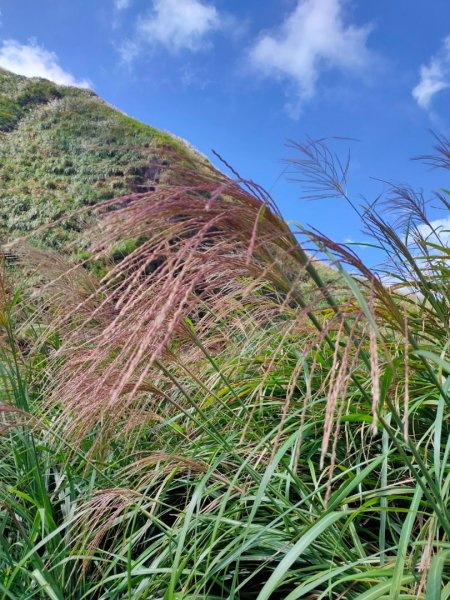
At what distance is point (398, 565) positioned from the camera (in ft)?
3.32

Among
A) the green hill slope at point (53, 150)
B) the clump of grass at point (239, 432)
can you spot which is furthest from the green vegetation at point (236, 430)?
the green hill slope at point (53, 150)

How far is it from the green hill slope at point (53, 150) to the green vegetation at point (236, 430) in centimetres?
1059

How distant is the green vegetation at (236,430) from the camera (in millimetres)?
801

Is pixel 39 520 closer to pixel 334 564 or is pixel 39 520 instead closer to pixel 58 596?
pixel 58 596

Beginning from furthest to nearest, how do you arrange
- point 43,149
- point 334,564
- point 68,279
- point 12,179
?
1. point 43,149
2. point 12,179
3. point 68,279
4. point 334,564

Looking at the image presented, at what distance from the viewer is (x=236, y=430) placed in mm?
1829

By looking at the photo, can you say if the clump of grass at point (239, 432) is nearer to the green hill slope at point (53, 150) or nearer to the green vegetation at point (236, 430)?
the green vegetation at point (236, 430)

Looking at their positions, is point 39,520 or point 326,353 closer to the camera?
point 39,520

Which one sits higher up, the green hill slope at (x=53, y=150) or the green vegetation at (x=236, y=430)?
the green hill slope at (x=53, y=150)

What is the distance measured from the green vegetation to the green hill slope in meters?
10.6

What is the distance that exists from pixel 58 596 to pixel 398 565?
0.91 m

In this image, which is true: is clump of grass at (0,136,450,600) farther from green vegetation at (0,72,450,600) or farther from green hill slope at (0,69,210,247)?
green hill slope at (0,69,210,247)

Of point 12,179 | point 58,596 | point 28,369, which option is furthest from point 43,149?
point 58,596

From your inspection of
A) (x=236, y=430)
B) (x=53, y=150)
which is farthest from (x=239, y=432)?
(x=53, y=150)
